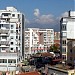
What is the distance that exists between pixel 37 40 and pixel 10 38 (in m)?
7.31

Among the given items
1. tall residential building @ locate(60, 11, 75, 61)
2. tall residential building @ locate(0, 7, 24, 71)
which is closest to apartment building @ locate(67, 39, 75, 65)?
tall residential building @ locate(60, 11, 75, 61)

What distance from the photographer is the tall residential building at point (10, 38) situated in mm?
6211

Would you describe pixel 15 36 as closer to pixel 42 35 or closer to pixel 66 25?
pixel 66 25

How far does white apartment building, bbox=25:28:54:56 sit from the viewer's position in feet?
42.9

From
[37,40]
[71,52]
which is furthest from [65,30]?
[37,40]

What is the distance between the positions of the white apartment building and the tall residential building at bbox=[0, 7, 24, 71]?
16.9 feet

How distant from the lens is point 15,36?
285 inches

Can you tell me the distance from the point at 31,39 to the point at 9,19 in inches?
231

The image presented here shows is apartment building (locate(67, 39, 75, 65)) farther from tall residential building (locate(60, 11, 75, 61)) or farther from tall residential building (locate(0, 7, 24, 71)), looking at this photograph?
tall residential building (locate(0, 7, 24, 71))

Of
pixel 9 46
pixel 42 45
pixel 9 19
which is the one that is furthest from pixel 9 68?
pixel 42 45

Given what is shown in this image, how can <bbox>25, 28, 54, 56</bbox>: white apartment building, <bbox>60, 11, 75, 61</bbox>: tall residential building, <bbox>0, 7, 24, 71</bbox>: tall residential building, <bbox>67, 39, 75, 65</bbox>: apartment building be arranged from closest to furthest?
<bbox>67, 39, 75, 65</bbox>: apartment building → <bbox>0, 7, 24, 71</bbox>: tall residential building → <bbox>60, 11, 75, 61</bbox>: tall residential building → <bbox>25, 28, 54, 56</bbox>: white apartment building

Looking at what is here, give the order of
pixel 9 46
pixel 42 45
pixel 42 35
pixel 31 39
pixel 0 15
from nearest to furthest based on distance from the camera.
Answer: pixel 9 46, pixel 0 15, pixel 31 39, pixel 42 45, pixel 42 35

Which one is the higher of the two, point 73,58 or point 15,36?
point 15,36

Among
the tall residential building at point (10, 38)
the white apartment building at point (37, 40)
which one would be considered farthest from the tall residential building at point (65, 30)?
the white apartment building at point (37, 40)
